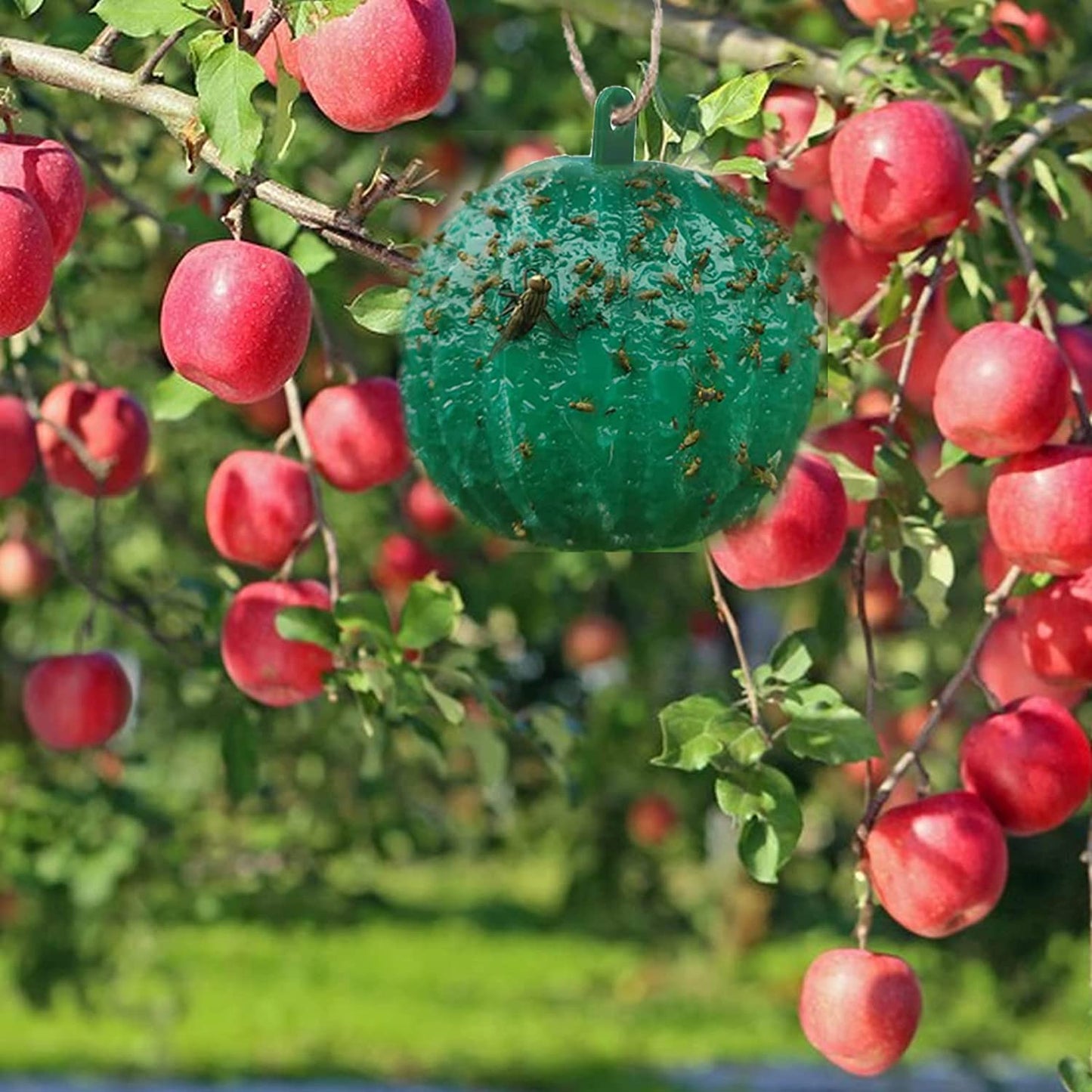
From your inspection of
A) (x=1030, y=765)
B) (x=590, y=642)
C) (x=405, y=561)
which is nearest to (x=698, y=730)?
(x=1030, y=765)

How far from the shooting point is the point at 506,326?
1314 millimetres

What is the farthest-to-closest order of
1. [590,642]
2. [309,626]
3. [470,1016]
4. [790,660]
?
[470,1016] < [590,642] < [309,626] < [790,660]

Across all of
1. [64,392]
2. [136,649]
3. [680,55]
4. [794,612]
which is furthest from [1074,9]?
[136,649]

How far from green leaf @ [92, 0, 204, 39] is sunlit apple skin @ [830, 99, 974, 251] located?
0.59 meters

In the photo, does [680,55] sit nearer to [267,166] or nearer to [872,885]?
[267,166]

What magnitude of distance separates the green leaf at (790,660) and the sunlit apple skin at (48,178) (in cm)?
64

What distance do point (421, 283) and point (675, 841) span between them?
3416 mm

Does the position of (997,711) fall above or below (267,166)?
below

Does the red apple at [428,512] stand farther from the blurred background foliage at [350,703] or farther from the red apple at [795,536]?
the red apple at [795,536]

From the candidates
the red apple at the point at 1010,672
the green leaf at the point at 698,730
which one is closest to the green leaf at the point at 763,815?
the green leaf at the point at 698,730

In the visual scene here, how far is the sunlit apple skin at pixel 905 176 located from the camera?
67.2 inches

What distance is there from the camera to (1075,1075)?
4.98ft

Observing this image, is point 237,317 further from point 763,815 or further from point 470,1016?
point 470,1016

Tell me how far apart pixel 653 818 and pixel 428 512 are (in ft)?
5.11
